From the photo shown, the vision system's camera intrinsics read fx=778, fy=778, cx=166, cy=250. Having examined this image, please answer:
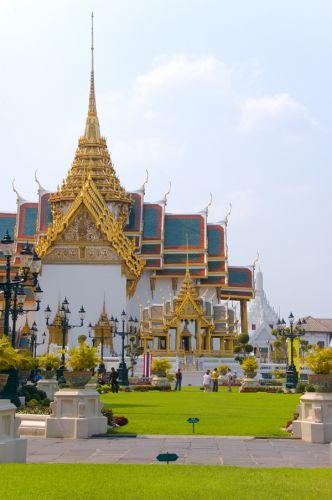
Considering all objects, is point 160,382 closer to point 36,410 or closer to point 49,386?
point 49,386

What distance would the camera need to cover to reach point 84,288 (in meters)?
49.8

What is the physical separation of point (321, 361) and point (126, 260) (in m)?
36.7

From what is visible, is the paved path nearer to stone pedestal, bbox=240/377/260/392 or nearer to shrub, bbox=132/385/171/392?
shrub, bbox=132/385/171/392

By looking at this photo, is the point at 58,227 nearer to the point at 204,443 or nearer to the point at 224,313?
the point at 224,313

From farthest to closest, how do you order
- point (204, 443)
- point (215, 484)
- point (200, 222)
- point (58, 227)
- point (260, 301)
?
point (260, 301) < point (200, 222) < point (58, 227) < point (204, 443) < point (215, 484)

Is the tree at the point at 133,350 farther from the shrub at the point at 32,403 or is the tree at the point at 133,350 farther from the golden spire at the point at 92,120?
the shrub at the point at 32,403

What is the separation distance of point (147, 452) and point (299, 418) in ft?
12.6

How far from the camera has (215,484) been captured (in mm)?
7027

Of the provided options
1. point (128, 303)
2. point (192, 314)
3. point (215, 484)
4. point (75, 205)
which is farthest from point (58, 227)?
point (215, 484)

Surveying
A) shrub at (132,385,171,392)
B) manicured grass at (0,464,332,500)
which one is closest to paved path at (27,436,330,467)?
manicured grass at (0,464,332,500)

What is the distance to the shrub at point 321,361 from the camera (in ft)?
42.7

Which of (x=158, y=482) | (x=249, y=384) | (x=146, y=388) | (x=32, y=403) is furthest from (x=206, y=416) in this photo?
(x=249, y=384)

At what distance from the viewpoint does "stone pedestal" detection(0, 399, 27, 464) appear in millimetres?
8755

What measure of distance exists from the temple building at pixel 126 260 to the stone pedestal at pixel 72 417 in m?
29.9
